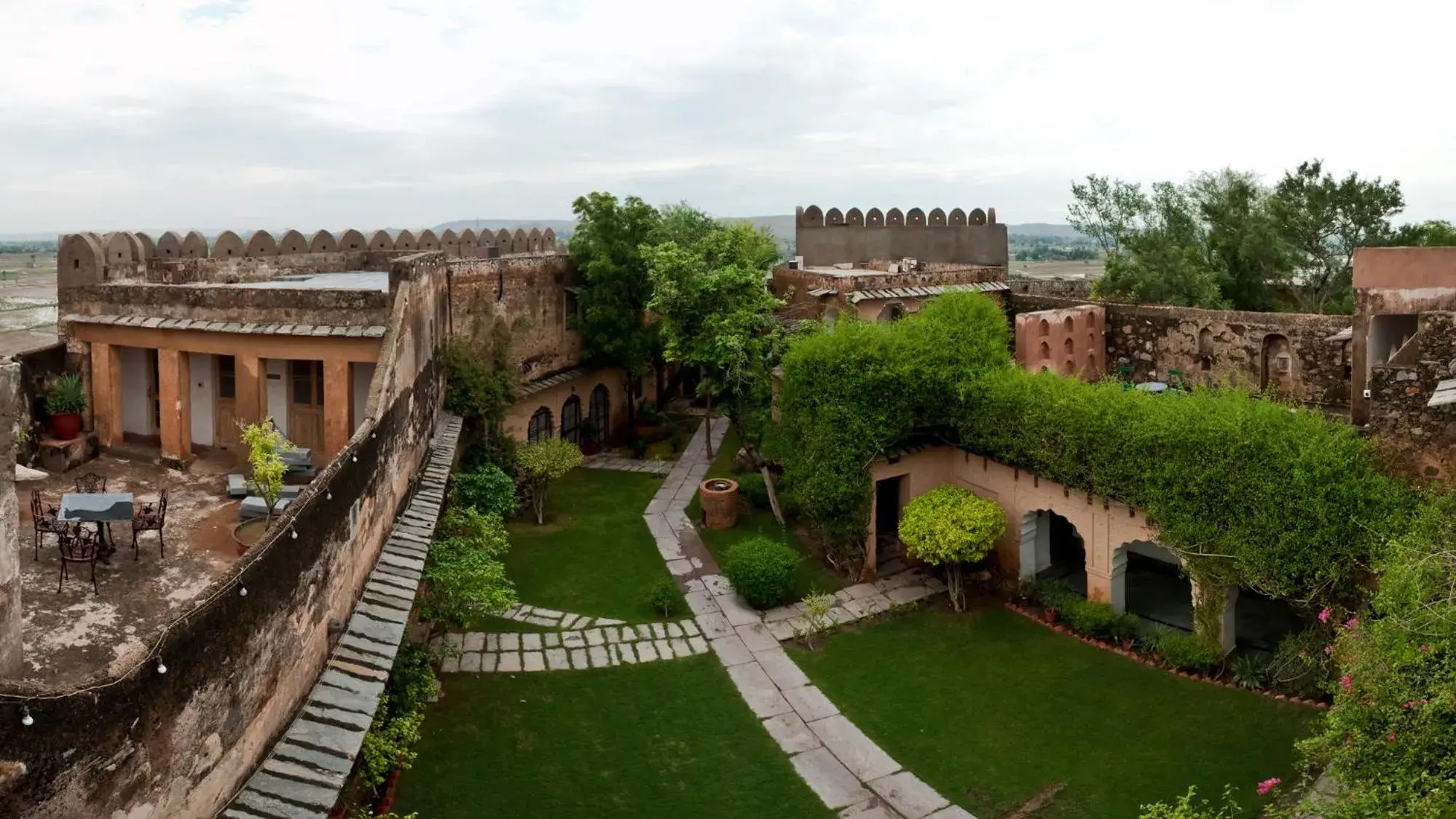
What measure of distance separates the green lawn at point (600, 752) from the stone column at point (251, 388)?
20.6 feet

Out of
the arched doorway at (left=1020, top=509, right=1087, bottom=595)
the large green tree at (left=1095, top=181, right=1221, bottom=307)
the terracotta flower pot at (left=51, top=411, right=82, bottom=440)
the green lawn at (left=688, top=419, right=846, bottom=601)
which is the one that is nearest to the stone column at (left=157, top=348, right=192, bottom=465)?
the terracotta flower pot at (left=51, top=411, right=82, bottom=440)

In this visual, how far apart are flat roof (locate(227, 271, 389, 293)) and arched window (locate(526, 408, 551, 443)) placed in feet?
16.7

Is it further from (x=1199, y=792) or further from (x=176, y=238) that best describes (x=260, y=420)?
(x=1199, y=792)

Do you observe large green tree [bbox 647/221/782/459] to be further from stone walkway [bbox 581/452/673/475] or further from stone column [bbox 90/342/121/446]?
stone column [bbox 90/342/121/446]

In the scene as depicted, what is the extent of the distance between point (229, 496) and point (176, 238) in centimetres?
771

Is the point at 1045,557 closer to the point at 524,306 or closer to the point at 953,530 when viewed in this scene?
the point at 953,530

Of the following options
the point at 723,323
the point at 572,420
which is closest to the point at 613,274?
the point at 572,420

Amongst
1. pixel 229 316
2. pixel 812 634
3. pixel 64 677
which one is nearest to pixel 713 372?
pixel 812 634

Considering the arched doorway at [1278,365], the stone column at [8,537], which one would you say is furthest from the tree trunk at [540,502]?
the arched doorway at [1278,365]

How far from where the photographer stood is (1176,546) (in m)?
15.7

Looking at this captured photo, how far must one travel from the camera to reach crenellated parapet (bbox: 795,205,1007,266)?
3391cm

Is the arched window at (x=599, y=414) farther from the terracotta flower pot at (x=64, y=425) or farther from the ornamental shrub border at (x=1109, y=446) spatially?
the terracotta flower pot at (x=64, y=425)

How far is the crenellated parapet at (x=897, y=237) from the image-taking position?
3391 centimetres

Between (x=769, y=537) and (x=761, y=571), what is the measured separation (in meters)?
3.80
